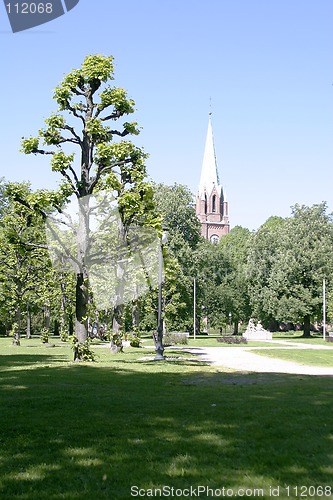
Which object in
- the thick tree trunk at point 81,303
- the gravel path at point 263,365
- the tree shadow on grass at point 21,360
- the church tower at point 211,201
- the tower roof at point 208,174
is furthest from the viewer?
the church tower at point 211,201

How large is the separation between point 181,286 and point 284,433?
44040 mm

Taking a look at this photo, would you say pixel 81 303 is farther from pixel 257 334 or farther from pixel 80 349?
pixel 257 334

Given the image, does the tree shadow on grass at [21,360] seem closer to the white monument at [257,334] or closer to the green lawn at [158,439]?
the green lawn at [158,439]

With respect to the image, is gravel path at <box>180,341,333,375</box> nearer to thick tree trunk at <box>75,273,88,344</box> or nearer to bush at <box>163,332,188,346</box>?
thick tree trunk at <box>75,273,88,344</box>

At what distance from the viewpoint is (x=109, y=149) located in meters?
19.7

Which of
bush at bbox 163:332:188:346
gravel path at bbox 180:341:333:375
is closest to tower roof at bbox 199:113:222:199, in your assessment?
bush at bbox 163:332:188:346

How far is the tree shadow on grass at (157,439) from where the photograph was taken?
495cm

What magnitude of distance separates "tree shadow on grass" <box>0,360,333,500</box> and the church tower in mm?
104845

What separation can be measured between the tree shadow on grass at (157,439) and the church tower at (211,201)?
344 ft

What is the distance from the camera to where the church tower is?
115688 mm

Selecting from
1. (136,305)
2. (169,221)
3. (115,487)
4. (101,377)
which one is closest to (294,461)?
(115,487)

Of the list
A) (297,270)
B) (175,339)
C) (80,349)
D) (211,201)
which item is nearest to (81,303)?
(80,349)

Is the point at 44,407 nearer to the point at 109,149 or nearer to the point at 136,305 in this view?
the point at 109,149

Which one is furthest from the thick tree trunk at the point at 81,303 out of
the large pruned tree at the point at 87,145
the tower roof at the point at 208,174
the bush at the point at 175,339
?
the tower roof at the point at 208,174
